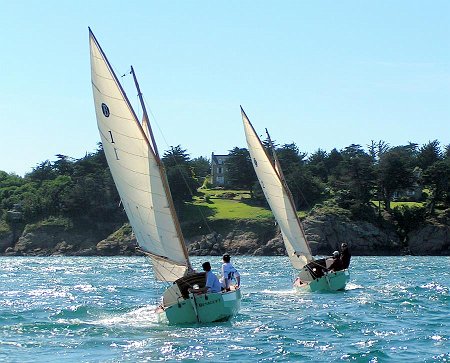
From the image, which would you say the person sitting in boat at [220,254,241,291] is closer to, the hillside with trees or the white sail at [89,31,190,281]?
the white sail at [89,31,190,281]

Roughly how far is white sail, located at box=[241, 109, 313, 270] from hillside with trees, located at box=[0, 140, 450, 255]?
60.0 m

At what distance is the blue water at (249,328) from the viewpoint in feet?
79.0

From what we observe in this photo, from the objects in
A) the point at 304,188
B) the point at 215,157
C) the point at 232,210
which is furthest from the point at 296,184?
the point at 215,157

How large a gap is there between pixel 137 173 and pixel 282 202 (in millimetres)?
20424

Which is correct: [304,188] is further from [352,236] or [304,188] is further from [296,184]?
[352,236]

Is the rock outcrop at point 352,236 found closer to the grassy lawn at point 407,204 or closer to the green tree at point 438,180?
the grassy lawn at point 407,204

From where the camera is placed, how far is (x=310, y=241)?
371 ft

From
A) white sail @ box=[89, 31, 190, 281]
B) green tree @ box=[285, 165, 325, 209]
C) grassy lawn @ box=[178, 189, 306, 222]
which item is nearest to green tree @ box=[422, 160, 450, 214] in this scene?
green tree @ box=[285, 165, 325, 209]

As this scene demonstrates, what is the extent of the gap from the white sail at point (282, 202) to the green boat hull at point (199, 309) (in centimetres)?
1876

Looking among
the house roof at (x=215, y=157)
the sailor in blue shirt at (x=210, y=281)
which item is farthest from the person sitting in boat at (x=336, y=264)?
the house roof at (x=215, y=157)

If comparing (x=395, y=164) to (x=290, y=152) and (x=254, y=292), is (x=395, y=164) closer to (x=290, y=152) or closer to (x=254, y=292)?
(x=290, y=152)

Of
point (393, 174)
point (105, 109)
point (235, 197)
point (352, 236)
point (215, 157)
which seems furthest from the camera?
point (215, 157)

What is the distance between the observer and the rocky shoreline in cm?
11581

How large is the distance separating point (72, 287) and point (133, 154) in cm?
2436
